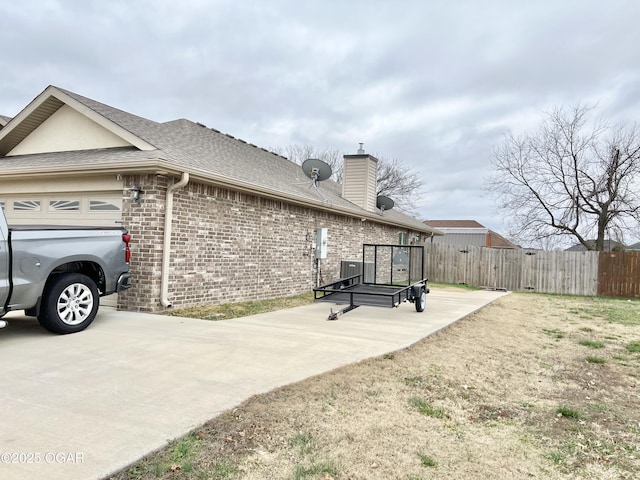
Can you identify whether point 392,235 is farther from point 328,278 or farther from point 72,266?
point 72,266

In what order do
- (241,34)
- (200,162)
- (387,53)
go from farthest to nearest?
(387,53) → (241,34) → (200,162)

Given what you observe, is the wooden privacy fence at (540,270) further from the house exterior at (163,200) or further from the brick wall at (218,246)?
the house exterior at (163,200)

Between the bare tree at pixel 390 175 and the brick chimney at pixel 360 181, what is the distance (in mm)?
20478

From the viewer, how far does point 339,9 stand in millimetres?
10500

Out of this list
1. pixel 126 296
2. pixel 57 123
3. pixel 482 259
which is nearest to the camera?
pixel 126 296

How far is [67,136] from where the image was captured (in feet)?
33.1

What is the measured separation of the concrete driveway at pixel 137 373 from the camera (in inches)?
113

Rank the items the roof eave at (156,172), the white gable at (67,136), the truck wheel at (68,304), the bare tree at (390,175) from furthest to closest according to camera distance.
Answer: the bare tree at (390,175) < the white gable at (67,136) < the roof eave at (156,172) < the truck wheel at (68,304)

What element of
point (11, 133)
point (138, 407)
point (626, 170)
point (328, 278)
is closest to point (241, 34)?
point (11, 133)

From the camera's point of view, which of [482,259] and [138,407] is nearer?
[138,407]

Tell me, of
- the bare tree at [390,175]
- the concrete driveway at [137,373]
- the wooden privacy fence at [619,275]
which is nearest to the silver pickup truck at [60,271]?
the concrete driveway at [137,373]

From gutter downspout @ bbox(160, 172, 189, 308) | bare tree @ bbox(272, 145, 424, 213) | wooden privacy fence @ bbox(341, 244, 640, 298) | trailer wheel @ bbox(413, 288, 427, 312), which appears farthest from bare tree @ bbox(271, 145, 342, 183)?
gutter downspout @ bbox(160, 172, 189, 308)

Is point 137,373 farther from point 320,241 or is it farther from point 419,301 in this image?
point 320,241

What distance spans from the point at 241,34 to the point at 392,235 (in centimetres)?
1057
